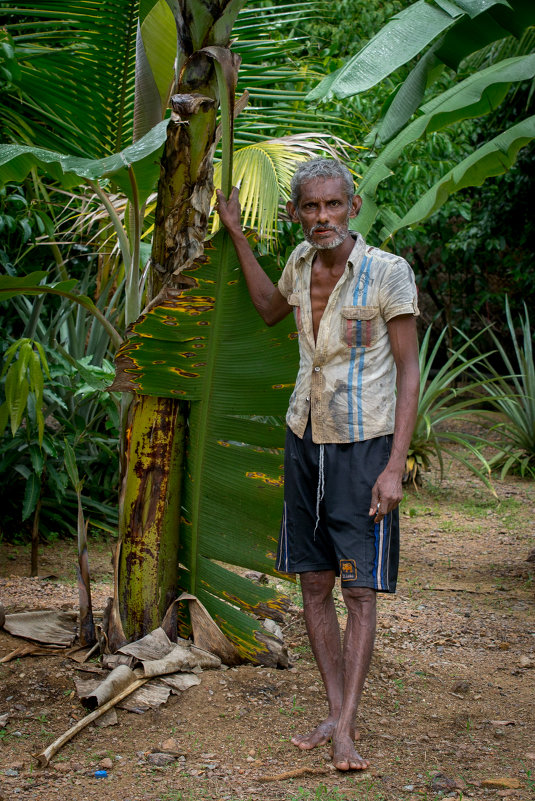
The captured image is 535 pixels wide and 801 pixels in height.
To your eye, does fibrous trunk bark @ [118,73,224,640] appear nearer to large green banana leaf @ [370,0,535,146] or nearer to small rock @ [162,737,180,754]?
small rock @ [162,737,180,754]

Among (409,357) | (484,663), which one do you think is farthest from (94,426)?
(409,357)

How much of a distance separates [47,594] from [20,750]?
1.51 m

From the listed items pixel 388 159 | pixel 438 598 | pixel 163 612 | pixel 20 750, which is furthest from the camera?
pixel 438 598

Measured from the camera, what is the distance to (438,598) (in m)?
4.70

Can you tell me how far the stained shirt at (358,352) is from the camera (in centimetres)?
266

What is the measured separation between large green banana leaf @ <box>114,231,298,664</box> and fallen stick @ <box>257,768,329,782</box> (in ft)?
2.40

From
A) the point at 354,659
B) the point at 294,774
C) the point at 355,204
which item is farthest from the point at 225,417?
the point at 294,774

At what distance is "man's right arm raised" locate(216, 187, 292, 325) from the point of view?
118 inches

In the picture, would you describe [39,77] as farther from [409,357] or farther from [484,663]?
[484,663]

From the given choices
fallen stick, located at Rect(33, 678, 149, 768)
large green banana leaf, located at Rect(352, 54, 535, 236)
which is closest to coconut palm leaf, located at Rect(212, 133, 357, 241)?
large green banana leaf, located at Rect(352, 54, 535, 236)

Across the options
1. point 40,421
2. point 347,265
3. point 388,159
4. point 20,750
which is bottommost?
point 20,750

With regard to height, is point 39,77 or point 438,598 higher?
point 39,77

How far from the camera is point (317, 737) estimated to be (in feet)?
8.98

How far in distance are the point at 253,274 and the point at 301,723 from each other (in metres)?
1.57
